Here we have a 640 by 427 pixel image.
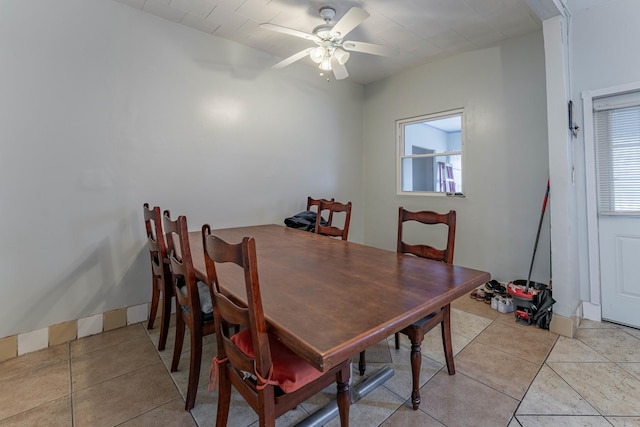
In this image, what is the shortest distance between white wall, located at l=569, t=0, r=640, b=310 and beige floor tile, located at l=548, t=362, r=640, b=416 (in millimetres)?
922

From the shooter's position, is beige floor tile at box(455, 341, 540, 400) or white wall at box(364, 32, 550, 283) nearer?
beige floor tile at box(455, 341, 540, 400)

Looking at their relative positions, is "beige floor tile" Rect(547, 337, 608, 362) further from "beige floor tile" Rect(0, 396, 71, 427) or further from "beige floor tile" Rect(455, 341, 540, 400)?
"beige floor tile" Rect(0, 396, 71, 427)

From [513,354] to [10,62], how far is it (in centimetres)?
399

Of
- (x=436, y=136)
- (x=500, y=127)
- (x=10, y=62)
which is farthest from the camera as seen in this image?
(x=436, y=136)

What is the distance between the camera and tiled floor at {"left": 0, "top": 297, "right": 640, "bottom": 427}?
1523mm

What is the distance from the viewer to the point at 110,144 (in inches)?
95.0

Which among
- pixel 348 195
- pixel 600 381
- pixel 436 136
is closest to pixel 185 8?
pixel 348 195

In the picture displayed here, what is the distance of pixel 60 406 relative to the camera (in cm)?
161

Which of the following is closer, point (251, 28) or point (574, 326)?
point (574, 326)

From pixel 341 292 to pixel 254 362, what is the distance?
0.42 meters

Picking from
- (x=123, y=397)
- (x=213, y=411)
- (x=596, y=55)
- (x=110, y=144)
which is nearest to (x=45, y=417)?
(x=123, y=397)

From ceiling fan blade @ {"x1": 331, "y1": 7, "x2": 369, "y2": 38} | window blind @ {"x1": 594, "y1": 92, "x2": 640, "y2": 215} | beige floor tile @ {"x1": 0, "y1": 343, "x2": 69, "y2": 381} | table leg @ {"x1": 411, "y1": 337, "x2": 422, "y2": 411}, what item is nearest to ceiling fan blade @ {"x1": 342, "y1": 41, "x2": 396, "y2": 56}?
ceiling fan blade @ {"x1": 331, "y1": 7, "x2": 369, "y2": 38}

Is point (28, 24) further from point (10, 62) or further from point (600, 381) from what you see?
point (600, 381)

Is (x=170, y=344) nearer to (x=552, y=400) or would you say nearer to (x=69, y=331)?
(x=69, y=331)
